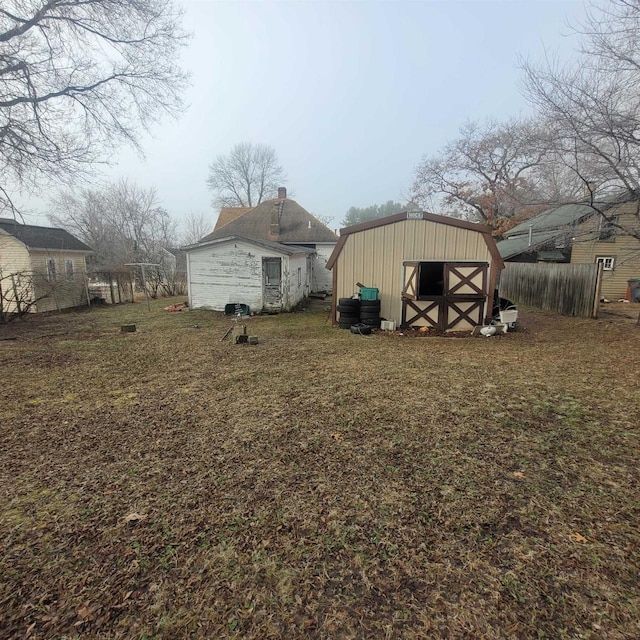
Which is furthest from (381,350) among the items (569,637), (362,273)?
(569,637)

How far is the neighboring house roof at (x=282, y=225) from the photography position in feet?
→ 69.7

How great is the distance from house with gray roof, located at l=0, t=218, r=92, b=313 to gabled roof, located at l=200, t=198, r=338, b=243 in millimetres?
7116

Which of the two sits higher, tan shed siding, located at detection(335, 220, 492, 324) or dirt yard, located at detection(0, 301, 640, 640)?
tan shed siding, located at detection(335, 220, 492, 324)


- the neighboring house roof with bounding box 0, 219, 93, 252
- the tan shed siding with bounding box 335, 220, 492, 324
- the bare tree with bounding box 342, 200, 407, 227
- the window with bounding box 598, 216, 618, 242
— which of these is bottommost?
the tan shed siding with bounding box 335, 220, 492, 324

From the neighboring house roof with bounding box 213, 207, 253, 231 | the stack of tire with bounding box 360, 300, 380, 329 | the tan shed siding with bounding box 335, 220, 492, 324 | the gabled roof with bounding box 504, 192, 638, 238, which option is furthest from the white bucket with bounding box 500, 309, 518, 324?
the neighboring house roof with bounding box 213, 207, 253, 231

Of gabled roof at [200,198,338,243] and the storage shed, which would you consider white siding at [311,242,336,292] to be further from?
the storage shed

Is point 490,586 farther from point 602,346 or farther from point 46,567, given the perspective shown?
point 602,346

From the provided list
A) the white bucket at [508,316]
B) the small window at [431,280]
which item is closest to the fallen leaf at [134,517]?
the white bucket at [508,316]

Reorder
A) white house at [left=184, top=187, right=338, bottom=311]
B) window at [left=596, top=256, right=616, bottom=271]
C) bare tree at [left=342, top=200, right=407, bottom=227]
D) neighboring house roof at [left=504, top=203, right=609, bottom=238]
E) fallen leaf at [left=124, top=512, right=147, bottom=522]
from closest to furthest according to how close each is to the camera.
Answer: fallen leaf at [left=124, top=512, right=147, bottom=522], neighboring house roof at [left=504, top=203, right=609, bottom=238], white house at [left=184, top=187, right=338, bottom=311], window at [left=596, top=256, right=616, bottom=271], bare tree at [left=342, top=200, right=407, bottom=227]

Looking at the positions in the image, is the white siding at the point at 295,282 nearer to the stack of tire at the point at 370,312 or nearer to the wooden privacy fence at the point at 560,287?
the stack of tire at the point at 370,312

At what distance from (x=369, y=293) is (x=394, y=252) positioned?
1.34 m

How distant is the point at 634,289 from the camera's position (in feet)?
50.6

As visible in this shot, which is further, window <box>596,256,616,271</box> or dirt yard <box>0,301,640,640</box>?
window <box>596,256,616,271</box>

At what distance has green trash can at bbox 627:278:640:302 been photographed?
1528 centimetres
